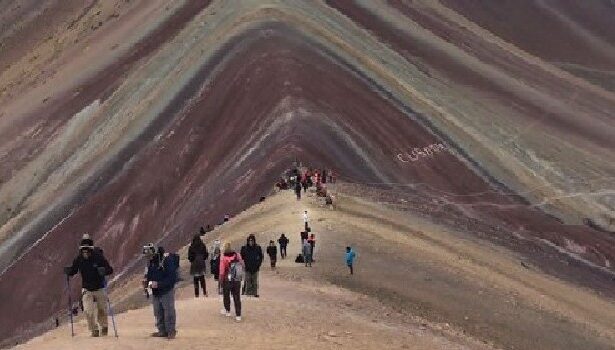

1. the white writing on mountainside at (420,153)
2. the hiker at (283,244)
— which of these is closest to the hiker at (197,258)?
the hiker at (283,244)

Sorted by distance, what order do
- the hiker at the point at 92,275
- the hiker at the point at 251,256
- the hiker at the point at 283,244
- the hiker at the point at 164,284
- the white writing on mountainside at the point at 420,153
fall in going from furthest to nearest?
the white writing on mountainside at the point at 420,153 → the hiker at the point at 283,244 → the hiker at the point at 251,256 → the hiker at the point at 164,284 → the hiker at the point at 92,275

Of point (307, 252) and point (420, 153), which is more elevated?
point (420, 153)

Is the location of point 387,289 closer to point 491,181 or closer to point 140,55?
point 491,181

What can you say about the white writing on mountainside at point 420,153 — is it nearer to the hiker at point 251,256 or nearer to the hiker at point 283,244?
the hiker at point 283,244

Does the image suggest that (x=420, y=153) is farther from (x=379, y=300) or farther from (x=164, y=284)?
(x=164, y=284)

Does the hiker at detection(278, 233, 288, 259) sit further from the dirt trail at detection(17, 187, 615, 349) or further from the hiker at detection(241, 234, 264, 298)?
the hiker at detection(241, 234, 264, 298)

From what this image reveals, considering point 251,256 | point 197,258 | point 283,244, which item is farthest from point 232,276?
point 283,244
